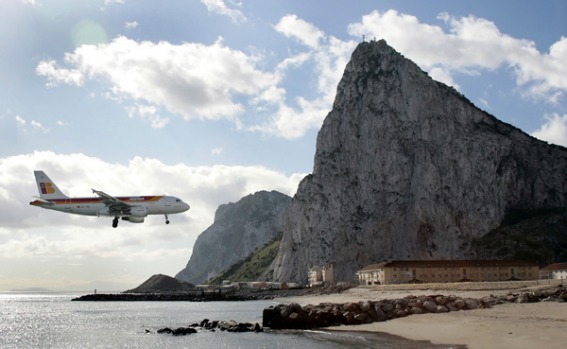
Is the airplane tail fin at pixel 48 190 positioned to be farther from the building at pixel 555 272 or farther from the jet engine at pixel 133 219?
the building at pixel 555 272

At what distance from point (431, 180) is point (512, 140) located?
111 feet

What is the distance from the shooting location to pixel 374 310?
5353 centimetres

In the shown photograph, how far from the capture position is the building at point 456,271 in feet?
403

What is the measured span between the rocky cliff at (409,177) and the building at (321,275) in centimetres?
483

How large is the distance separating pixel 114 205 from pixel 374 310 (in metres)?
40.6

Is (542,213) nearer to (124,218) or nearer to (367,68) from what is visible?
(367,68)

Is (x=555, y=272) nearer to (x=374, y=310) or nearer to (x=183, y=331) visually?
(x=374, y=310)

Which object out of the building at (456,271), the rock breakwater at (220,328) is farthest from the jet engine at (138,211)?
the building at (456,271)

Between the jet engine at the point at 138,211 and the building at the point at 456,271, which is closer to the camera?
the jet engine at the point at 138,211

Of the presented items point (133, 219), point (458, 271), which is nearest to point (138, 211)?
point (133, 219)

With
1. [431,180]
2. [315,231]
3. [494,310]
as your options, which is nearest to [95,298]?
[315,231]

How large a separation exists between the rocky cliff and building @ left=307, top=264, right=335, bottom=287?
15.8 feet

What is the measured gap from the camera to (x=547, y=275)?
120 meters

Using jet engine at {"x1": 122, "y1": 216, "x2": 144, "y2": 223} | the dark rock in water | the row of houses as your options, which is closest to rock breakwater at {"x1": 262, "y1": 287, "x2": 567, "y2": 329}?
the dark rock in water
